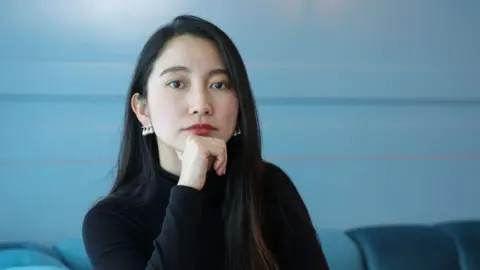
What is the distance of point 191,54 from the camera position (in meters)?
1.04

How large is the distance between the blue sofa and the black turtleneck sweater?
0.87m

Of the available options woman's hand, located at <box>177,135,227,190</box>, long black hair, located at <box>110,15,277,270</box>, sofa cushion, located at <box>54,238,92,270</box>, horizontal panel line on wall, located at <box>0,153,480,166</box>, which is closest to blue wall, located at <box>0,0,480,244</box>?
horizontal panel line on wall, located at <box>0,153,480,166</box>

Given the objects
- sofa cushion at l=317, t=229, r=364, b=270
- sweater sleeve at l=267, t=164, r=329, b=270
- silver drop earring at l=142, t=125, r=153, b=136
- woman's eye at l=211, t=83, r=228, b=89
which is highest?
woman's eye at l=211, t=83, r=228, b=89

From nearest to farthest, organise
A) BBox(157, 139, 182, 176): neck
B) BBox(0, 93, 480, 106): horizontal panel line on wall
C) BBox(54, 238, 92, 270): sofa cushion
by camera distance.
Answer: BBox(157, 139, 182, 176): neck < BBox(54, 238, 92, 270): sofa cushion < BBox(0, 93, 480, 106): horizontal panel line on wall

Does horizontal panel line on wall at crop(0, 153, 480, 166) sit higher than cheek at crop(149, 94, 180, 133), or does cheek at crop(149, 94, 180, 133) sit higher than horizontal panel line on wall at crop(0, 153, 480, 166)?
cheek at crop(149, 94, 180, 133)

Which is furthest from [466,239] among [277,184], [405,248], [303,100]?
[277,184]

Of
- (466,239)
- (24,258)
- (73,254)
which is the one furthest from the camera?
(466,239)

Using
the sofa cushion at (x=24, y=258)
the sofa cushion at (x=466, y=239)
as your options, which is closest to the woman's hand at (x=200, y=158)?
the sofa cushion at (x=24, y=258)

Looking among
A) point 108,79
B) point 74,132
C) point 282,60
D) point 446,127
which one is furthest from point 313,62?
point 74,132

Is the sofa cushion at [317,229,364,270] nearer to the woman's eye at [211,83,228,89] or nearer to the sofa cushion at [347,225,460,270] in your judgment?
the sofa cushion at [347,225,460,270]

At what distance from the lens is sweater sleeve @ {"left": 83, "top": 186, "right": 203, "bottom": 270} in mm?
1018

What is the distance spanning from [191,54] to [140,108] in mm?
147

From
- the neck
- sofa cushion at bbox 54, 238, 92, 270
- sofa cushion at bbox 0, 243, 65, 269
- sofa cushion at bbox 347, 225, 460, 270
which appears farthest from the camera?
sofa cushion at bbox 347, 225, 460, 270

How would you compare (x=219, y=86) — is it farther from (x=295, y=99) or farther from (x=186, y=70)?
(x=295, y=99)
